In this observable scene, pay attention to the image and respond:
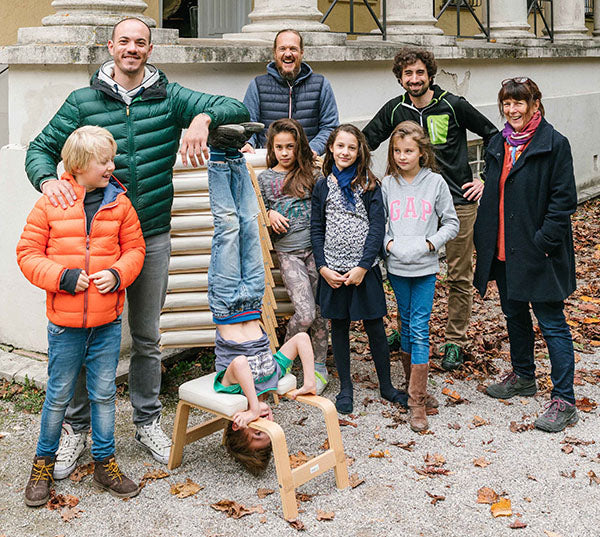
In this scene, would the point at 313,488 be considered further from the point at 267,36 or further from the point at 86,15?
the point at 267,36

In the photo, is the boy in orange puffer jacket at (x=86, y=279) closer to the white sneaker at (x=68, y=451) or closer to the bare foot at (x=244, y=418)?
the white sneaker at (x=68, y=451)

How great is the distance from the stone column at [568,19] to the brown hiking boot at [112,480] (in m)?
12.3

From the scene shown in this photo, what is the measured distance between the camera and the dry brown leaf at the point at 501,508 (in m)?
4.12

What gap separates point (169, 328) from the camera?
5.57 m

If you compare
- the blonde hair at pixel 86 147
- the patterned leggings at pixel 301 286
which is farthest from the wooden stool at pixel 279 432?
the blonde hair at pixel 86 147

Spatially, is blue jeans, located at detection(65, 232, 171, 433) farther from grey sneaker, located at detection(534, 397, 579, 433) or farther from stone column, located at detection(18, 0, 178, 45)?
grey sneaker, located at detection(534, 397, 579, 433)

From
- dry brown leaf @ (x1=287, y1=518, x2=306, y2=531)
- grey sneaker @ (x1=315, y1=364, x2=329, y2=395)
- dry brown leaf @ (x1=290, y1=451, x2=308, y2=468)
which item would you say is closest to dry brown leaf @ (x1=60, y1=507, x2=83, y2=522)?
dry brown leaf @ (x1=287, y1=518, x2=306, y2=531)

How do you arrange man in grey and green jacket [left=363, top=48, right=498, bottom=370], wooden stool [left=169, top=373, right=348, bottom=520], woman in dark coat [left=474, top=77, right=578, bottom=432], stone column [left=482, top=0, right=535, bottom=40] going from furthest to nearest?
stone column [left=482, top=0, right=535, bottom=40]
man in grey and green jacket [left=363, top=48, right=498, bottom=370]
woman in dark coat [left=474, top=77, right=578, bottom=432]
wooden stool [left=169, top=373, right=348, bottom=520]

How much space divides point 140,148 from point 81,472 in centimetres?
177

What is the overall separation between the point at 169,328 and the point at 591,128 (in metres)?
10.9

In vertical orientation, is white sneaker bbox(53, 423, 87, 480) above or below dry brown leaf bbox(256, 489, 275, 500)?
above

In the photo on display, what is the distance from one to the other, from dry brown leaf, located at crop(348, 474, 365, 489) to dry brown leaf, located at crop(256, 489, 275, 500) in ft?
1.39

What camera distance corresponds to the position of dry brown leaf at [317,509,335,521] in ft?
13.5

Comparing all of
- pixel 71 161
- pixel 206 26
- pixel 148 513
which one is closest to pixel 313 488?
pixel 148 513
